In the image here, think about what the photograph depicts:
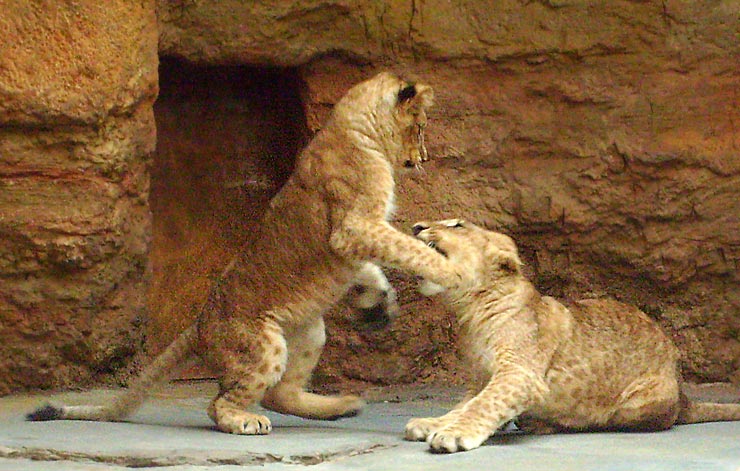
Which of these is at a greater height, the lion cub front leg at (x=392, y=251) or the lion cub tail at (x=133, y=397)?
the lion cub front leg at (x=392, y=251)

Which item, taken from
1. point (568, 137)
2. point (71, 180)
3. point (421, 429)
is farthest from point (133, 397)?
point (568, 137)

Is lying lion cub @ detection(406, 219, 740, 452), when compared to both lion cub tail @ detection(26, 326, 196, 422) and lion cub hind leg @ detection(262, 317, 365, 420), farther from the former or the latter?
lion cub tail @ detection(26, 326, 196, 422)

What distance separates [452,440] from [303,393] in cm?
157

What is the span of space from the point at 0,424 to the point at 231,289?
1.34 m

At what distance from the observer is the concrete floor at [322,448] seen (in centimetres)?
468

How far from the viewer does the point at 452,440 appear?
503 cm

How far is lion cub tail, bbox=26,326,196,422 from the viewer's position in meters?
A: 6.00

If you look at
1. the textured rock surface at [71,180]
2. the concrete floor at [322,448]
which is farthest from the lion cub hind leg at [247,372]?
the textured rock surface at [71,180]

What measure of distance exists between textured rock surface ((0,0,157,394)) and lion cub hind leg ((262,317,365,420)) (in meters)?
1.39

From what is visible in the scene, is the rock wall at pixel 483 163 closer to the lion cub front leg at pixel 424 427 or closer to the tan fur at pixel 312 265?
the tan fur at pixel 312 265

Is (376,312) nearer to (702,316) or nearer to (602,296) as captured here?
(602,296)

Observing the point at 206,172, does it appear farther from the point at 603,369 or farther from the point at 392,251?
the point at 603,369

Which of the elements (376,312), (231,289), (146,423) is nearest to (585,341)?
(376,312)

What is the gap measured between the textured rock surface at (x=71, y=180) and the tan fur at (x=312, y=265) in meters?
1.03
